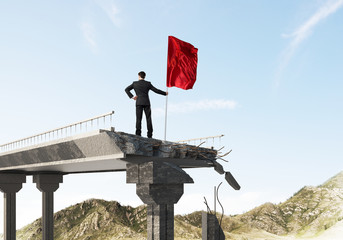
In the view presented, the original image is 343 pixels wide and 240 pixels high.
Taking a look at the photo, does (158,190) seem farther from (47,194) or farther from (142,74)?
(47,194)

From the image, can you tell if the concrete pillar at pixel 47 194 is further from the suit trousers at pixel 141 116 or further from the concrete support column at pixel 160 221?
the concrete support column at pixel 160 221

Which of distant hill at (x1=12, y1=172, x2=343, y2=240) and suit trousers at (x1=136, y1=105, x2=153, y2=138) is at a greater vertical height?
suit trousers at (x1=136, y1=105, x2=153, y2=138)

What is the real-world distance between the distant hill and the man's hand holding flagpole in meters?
16.3

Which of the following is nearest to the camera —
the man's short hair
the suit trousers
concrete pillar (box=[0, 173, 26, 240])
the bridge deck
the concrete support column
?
the bridge deck

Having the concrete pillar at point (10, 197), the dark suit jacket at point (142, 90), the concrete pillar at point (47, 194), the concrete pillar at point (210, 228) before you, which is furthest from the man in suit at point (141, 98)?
the concrete pillar at point (10, 197)

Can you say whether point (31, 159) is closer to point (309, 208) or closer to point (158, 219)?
point (158, 219)

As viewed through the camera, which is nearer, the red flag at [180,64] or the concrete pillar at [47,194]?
the red flag at [180,64]

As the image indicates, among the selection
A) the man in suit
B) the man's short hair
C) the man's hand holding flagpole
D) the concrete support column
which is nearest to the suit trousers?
the man in suit

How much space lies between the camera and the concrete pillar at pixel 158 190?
30.6ft

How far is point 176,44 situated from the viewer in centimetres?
1147

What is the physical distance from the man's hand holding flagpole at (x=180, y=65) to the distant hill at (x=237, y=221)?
16.3 m

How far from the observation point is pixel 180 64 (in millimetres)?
11531

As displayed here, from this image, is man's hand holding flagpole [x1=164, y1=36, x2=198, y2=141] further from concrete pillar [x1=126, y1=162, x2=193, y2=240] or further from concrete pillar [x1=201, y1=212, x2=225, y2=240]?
concrete pillar [x1=201, y1=212, x2=225, y2=240]

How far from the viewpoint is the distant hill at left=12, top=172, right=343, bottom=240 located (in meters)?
27.0
